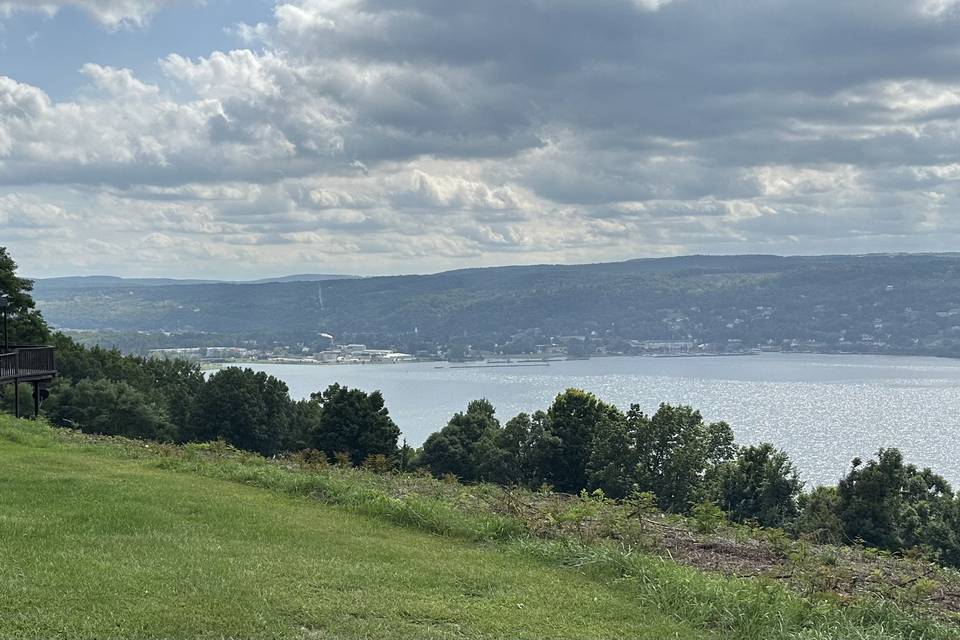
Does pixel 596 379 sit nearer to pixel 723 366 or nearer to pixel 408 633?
pixel 723 366

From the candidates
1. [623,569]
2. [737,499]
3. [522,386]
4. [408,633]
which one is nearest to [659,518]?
[623,569]

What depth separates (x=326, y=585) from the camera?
6.95 m

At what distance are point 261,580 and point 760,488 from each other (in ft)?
133

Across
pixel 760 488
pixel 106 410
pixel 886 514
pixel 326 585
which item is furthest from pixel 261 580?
pixel 106 410

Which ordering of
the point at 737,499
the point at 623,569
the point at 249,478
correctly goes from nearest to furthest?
the point at 623,569 → the point at 249,478 → the point at 737,499

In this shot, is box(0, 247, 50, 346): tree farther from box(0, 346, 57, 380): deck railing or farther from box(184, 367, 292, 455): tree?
box(184, 367, 292, 455): tree

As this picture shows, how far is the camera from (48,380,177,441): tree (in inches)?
1801

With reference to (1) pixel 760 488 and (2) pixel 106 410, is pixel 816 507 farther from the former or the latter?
(2) pixel 106 410

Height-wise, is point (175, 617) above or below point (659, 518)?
above

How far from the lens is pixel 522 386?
152m

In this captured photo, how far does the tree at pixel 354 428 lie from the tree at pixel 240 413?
767 centimetres

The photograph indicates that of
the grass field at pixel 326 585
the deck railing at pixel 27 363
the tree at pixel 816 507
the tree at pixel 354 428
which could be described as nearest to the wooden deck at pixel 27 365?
the deck railing at pixel 27 363

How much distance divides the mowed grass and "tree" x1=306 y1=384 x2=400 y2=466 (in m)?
42.4

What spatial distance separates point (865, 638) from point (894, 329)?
214m
